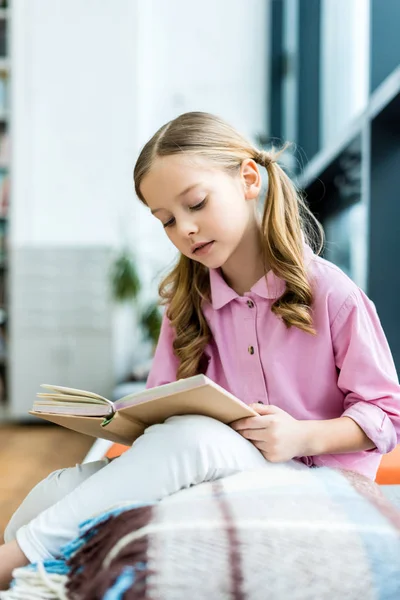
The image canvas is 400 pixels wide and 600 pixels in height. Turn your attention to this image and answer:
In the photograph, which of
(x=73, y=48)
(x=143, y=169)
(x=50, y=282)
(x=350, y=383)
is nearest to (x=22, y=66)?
(x=73, y=48)

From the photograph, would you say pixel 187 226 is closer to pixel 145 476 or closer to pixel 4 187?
pixel 145 476

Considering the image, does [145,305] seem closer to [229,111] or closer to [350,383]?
[229,111]

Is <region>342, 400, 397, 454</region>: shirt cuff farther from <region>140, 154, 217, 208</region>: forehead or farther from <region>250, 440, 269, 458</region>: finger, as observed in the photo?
<region>140, 154, 217, 208</region>: forehead

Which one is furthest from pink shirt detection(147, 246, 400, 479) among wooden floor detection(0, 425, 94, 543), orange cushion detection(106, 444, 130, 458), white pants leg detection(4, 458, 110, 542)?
wooden floor detection(0, 425, 94, 543)

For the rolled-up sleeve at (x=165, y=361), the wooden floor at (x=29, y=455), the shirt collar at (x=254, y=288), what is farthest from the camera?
the wooden floor at (x=29, y=455)

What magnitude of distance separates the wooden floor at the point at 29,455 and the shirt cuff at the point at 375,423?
48.2 inches

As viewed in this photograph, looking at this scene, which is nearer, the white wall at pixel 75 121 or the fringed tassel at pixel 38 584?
the fringed tassel at pixel 38 584

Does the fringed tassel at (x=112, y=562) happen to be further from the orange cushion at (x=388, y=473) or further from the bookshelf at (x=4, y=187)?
the bookshelf at (x=4, y=187)

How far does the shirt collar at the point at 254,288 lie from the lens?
1.37m

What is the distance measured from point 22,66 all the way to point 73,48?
0.34 m

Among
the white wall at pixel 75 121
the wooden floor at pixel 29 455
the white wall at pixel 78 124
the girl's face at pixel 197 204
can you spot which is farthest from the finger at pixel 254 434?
the white wall at pixel 75 121

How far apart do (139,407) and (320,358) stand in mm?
391

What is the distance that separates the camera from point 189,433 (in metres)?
1.07

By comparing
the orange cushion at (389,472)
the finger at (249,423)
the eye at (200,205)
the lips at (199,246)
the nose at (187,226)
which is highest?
the eye at (200,205)
